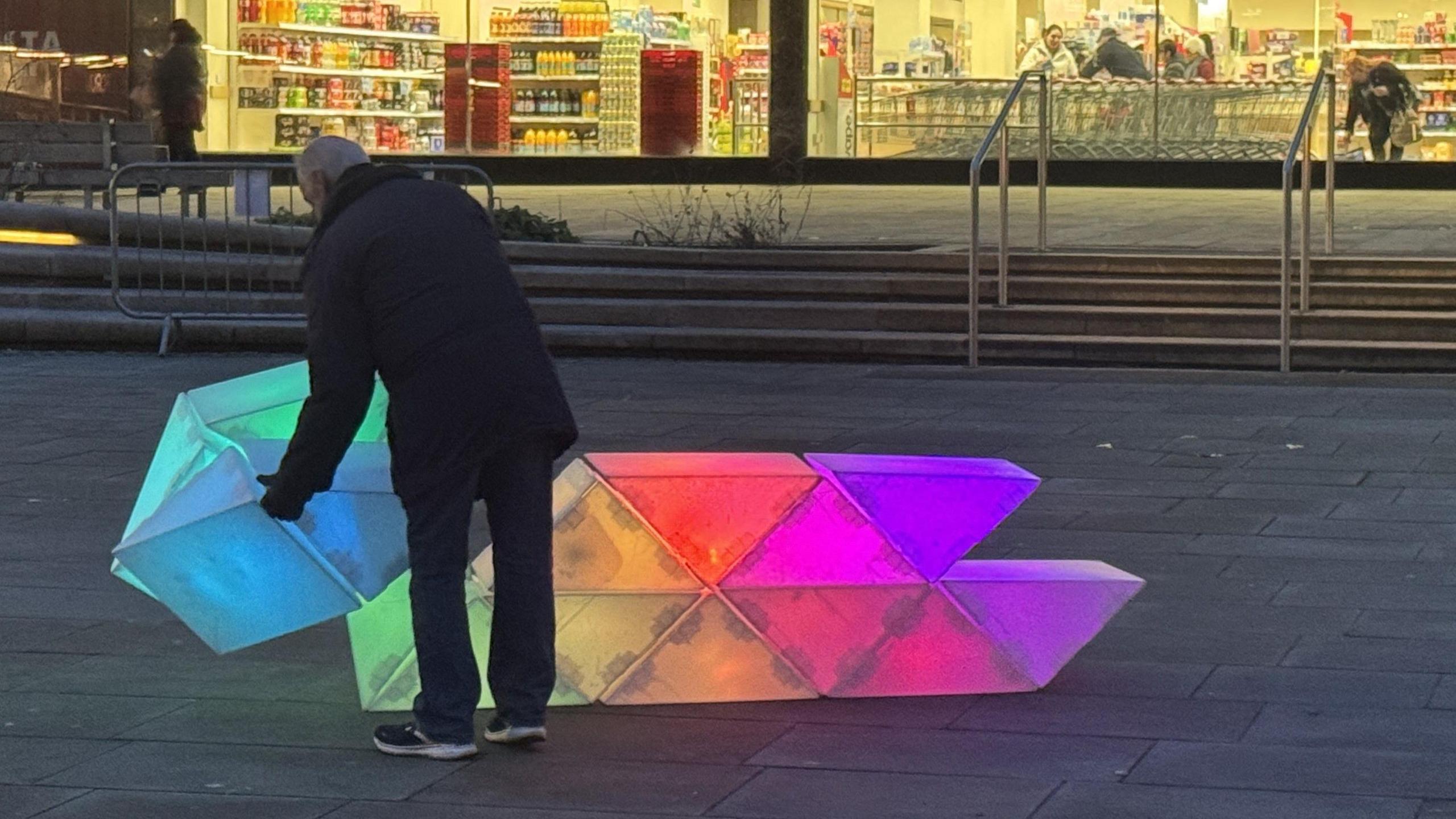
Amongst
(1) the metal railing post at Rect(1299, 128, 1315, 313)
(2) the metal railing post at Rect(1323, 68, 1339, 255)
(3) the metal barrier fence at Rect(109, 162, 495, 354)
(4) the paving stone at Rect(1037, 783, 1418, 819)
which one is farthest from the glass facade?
(4) the paving stone at Rect(1037, 783, 1418, 819)

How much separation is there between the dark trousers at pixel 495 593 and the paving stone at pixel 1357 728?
169 centimetres

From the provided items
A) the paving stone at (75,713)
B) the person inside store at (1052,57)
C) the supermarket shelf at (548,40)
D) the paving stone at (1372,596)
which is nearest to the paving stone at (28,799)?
the paving stone at (75,713)

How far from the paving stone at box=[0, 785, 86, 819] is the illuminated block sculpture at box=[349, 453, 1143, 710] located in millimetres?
977

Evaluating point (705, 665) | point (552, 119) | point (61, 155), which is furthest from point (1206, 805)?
point (552, 119)

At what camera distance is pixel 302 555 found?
5516 millimetres

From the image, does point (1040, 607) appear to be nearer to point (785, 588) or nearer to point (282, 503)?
point (785, 588)

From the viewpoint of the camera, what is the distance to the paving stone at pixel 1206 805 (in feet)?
16.0

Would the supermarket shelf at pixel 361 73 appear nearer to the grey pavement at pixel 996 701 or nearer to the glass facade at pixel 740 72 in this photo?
the glass facade at pixel 740 72

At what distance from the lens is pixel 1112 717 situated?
5762mm

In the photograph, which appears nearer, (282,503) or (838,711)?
(282,503)

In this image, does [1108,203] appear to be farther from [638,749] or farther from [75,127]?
[638,749]

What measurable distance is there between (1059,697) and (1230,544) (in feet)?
7.32

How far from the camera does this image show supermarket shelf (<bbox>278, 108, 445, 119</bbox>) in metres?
24.6

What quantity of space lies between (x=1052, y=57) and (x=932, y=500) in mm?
17331
